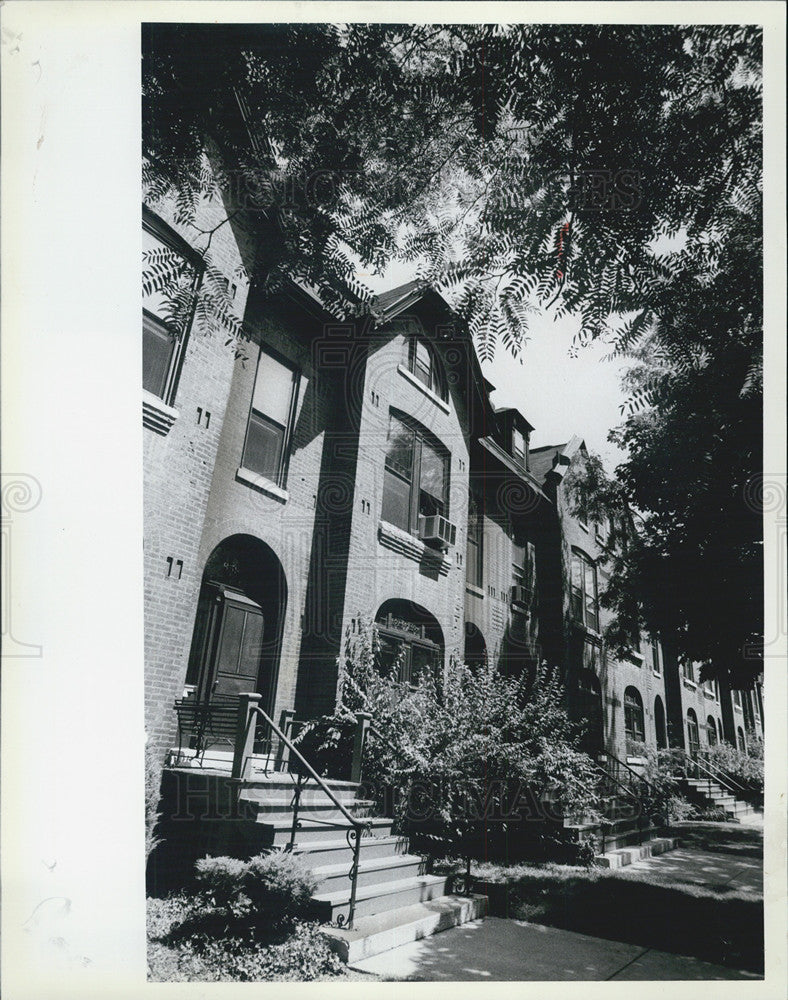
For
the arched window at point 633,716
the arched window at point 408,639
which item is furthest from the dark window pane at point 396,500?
the arched window at point 633,716

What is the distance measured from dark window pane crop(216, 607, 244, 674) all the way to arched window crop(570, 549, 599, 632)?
17.6 feet

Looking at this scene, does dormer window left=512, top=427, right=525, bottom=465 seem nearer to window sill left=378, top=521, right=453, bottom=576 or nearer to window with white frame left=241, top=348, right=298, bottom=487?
window sill left=378, top=521, right=453, bottom=576

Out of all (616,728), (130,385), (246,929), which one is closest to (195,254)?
(130,385)

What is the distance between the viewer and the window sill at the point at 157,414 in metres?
6.21

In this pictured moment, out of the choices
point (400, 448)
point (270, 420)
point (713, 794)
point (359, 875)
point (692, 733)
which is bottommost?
point (359, 875)

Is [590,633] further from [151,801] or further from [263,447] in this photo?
[151,801]

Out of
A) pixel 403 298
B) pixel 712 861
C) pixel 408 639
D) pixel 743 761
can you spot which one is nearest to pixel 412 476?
pixel 408 639

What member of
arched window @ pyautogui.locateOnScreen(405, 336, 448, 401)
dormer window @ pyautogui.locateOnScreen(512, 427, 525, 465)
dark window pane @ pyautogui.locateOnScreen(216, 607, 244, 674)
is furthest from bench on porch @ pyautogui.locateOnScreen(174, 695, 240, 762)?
dormer window @ pyautogui.locateOnScreen(512, 427, 525, 465)

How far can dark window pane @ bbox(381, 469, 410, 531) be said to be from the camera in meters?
9.76

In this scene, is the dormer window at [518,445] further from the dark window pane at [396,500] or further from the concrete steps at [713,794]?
the concrete steps at [713,794]

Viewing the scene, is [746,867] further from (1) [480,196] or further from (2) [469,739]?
(1) [480,196]

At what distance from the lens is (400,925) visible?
500cm

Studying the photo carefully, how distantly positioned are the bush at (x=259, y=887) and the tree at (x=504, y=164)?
4.55 meters

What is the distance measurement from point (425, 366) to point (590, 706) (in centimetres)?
663
